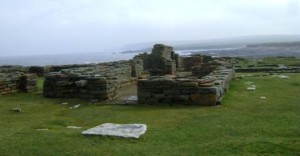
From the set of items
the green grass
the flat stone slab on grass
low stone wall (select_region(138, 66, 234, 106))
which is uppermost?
low stone wall (select_region(138, 66, 234, 106))

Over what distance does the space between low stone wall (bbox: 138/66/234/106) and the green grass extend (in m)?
0.47

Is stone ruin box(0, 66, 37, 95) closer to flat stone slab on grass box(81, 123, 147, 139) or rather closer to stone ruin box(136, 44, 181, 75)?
flat stone slab on grass box(81, 123, 147, 139)

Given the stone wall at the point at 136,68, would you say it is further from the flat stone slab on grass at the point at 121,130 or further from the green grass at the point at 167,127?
the flat stone slab on grass at the point at 121,130

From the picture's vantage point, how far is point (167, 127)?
987cm

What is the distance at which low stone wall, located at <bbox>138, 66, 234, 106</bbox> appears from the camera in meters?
12.8

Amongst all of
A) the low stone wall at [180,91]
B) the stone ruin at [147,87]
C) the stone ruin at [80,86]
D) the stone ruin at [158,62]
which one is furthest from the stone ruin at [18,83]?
the stone ruin at [158,62]

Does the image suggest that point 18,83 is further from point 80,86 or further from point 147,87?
point 147,87

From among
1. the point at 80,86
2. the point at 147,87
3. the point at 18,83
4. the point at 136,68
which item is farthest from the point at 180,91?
the point at 136,68

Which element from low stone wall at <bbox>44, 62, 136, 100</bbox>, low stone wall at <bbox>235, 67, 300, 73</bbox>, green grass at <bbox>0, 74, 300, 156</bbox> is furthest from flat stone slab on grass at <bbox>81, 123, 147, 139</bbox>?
low stone wall at <bbox>235, 67, 300, 73</bbox>

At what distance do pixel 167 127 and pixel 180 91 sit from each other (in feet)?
11.2

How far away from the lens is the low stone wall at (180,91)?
12828mm

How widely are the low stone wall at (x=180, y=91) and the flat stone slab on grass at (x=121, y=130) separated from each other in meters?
3.59

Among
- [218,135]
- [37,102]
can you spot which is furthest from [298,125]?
[37,102]

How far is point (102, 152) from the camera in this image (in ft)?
25.6
